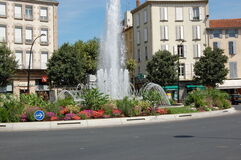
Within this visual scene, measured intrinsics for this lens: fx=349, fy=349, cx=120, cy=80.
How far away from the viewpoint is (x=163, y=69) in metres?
44.8

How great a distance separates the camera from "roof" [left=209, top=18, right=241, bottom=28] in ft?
169

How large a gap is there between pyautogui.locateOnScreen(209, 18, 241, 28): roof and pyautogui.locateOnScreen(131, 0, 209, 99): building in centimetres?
194

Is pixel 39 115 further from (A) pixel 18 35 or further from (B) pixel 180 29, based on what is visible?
(B) pixel 180 29

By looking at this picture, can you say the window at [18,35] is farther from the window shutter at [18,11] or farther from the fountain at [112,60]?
the fountain at [112,60]

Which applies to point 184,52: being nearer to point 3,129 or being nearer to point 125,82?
point 125,82

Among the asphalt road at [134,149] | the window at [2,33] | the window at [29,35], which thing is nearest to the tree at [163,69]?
the window at [29,35]

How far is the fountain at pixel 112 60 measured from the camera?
26844 mm

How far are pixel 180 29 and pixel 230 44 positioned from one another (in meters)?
8.00

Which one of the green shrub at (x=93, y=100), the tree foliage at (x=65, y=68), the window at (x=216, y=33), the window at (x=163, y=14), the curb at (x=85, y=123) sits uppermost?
the window at (x=163, y=14)

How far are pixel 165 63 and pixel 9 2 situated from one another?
820 inches

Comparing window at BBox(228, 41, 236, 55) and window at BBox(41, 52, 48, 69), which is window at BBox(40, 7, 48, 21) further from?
window at BBox(228, 41, 236, 55)

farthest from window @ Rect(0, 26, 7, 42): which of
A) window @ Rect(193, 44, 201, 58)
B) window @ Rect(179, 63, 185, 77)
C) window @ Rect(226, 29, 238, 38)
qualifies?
window @ Rect(226, 29, 238, 38)

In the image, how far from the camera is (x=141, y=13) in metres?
53.1

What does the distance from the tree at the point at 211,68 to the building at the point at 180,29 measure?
13.4 ft
